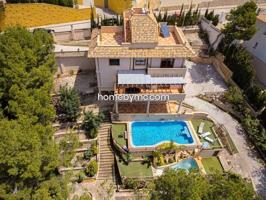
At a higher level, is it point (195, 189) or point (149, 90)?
point (195, 189)

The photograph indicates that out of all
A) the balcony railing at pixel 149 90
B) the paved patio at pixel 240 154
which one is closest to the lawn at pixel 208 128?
the paved patio at pixel 240 154

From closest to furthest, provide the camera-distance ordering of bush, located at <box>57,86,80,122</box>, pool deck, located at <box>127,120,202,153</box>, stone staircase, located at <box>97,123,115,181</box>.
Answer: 1. stone staircase, located at <box>97,123,115,181</box>
2. pool deck, located at <box>127,120,202,153</box>
3. bush, located at <box>57,86,80,122</box>

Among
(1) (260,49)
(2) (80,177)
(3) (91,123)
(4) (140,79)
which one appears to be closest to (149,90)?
(4) (140,79)

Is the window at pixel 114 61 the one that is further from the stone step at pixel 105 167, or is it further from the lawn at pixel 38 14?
the lawn at pixel 38 14

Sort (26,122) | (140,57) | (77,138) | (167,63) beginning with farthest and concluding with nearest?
(167,63) → (77,138) → (140,57) → (26,122)

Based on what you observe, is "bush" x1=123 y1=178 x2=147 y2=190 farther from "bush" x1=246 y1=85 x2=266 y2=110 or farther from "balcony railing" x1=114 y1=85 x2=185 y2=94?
"bush" x1=246 y1=85 x2=266 y2=110

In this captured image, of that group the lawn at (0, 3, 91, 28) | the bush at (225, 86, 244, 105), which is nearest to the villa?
the bush at (225, 86, 244, 105)

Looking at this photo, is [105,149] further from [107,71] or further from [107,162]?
[107,71]
